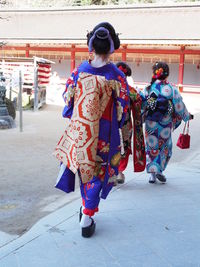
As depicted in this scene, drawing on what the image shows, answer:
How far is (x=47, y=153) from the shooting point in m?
5.97

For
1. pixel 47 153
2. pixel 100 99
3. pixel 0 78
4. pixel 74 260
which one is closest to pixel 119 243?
pixel 74 260

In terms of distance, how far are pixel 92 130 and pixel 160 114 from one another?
4.85 ft

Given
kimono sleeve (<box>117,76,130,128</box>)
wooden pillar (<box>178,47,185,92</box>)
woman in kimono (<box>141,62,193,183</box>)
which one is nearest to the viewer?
kimono sleeve (<box>117,76,130,128</box>)

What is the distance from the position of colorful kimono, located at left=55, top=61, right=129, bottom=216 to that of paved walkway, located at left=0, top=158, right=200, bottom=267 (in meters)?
0.29

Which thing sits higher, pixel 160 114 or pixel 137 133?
pixel 160 114

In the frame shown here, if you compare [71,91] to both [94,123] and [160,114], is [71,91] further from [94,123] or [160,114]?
[160,114]

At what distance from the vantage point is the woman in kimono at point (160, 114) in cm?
398

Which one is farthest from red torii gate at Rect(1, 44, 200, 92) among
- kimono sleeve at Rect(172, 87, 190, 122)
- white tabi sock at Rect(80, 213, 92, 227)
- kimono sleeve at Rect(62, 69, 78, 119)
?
white tabi sock at Rect(80, 213, 92, 227)

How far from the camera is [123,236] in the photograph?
2.83m

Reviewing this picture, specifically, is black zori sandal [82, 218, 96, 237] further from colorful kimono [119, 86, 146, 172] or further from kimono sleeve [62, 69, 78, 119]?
colorful kimono [119, 86, 146, 172]

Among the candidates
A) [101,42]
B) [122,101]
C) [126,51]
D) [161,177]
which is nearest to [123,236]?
[122,101]

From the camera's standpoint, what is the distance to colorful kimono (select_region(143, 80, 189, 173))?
3.97m

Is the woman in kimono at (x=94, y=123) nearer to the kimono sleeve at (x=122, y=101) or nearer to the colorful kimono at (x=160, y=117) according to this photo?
the kimono sleeve at (x=122, y=101)

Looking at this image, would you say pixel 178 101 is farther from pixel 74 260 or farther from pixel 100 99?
pixel 74 260
